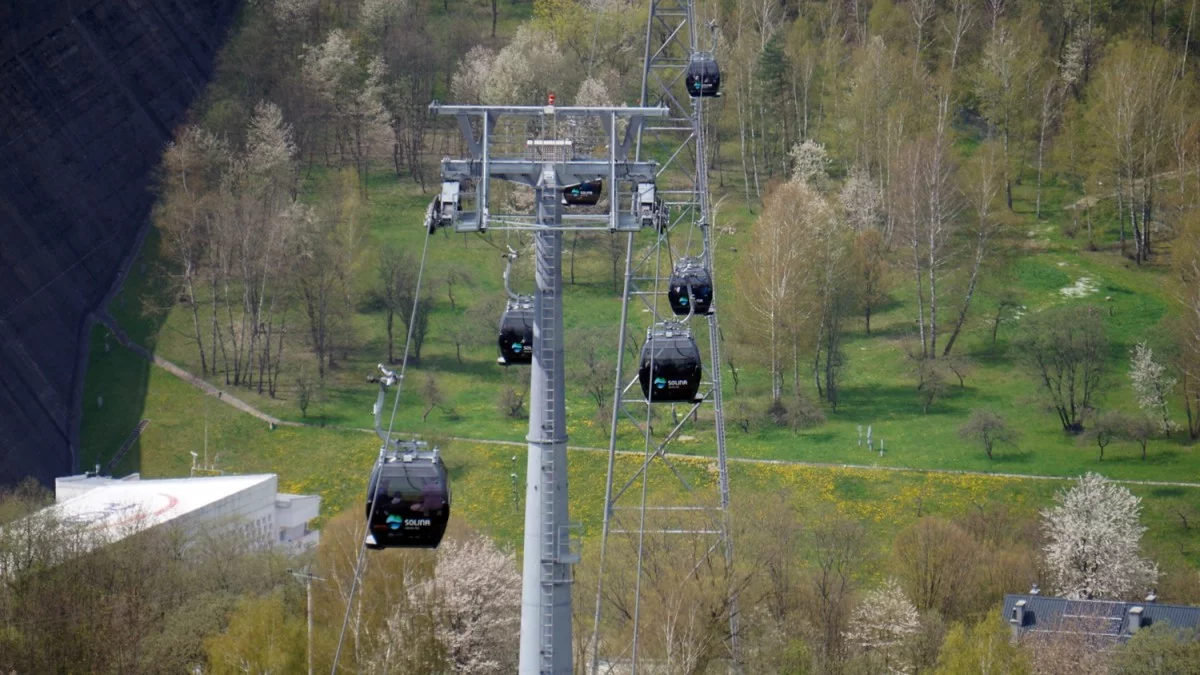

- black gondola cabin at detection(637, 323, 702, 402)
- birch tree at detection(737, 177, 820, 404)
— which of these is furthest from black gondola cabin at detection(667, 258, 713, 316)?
birch tree at detection(737, 177, 820, 404)

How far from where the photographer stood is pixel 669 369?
126ft

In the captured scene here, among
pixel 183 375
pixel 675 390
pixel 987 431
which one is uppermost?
pixel 675 390

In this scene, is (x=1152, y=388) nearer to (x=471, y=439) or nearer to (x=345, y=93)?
(x=471, y=439)

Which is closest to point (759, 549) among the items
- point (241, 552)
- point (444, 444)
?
point (241, 552)

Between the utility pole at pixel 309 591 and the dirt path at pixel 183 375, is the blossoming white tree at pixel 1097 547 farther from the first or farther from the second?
the dirt path at pixel 183 375

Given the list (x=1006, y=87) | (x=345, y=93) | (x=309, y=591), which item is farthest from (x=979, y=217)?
(x=309, y=591)

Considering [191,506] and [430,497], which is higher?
[430,497]

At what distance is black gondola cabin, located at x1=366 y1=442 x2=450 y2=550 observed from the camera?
3125cm

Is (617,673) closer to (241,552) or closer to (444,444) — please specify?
(241,552)

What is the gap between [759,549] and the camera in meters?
61.7

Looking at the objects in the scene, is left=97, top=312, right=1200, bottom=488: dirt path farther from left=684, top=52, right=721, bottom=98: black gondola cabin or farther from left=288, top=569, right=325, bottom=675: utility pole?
left=684, top=52, right=721, bottom=98: black gondola cabin

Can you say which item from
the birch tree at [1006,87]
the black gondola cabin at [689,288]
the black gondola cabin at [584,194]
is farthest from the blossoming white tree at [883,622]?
the birch tree at [1006,87]

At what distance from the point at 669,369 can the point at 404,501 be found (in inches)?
324

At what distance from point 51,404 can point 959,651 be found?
134 ft
